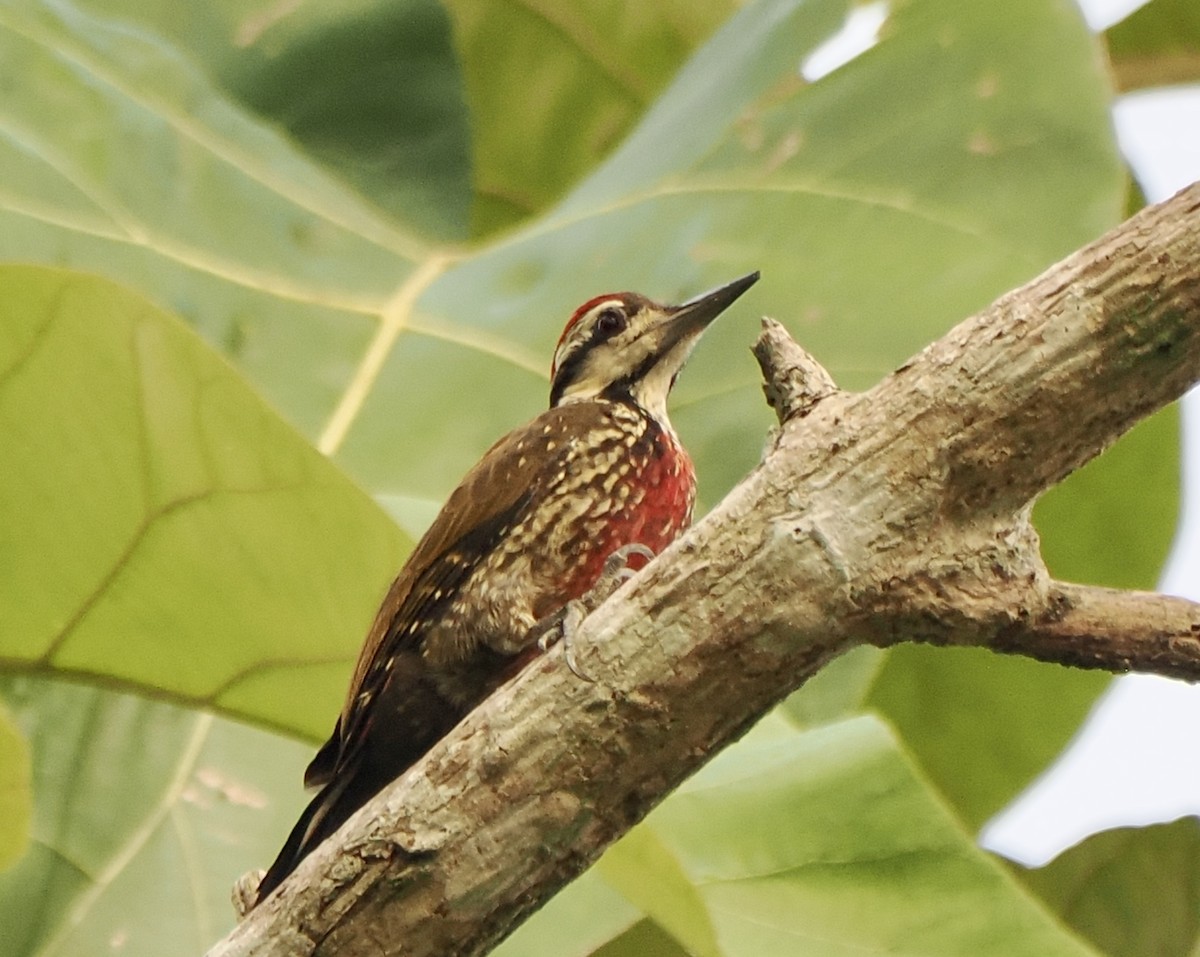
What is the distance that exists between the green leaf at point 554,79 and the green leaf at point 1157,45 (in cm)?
77

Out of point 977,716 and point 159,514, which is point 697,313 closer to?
point 977,716

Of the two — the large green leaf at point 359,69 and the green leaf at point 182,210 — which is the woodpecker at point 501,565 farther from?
the large green leaf at point 359,69

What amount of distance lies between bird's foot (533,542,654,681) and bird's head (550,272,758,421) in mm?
383

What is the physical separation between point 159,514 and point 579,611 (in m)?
0.40

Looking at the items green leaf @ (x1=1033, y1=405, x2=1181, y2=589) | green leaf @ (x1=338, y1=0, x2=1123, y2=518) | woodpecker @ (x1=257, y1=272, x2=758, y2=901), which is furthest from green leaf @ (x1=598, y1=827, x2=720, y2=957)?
green leaf @ (x1=1033, y1=405, x2=1181, y2=589)

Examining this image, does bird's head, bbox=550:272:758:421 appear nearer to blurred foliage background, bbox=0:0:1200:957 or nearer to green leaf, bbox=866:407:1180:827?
blurred foliage background, bbox=0:0:1200:957

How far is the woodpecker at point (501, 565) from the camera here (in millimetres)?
1795

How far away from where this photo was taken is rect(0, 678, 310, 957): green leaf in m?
1.95

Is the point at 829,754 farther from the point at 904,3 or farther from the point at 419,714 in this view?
the point at 904,3

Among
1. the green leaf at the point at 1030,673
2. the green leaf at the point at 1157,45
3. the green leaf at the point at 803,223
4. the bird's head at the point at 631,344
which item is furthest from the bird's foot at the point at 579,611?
the green leaf at the point at 1157,45

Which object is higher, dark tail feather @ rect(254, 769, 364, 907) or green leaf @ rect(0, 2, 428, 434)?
green leaf @ rect(0, 2, 428, 434)

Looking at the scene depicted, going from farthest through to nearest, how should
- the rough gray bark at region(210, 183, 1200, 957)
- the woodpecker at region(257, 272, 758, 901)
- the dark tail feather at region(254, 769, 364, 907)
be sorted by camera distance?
the woodpecker at region(257, 272, 758, 901) < the dark tail feather at region(254, 769, 364, 907) < the rough gray bark at region(210, 183, 1200, 957)

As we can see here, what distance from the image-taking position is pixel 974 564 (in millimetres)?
1253

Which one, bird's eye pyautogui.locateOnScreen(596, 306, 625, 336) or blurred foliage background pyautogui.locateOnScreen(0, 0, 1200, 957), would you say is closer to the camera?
blurred foliage background pyautogui.locateOnScreen(0, 0, 1200, 957)
